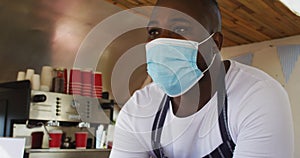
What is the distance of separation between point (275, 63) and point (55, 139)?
260 cm

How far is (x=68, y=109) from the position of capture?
110 inches

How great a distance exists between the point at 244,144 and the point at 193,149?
0.17 m

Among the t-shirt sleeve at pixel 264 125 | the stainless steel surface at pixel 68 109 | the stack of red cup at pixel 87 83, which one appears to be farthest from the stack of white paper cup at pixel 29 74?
the t-shirt sleeve at pixel 264 125

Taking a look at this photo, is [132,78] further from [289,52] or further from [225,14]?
[289,52]

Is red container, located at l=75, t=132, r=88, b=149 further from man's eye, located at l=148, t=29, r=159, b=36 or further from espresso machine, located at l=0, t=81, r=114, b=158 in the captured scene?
man's eye, located at l=148, t=29, r=159, b=36

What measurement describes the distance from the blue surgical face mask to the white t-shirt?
2.7 inches

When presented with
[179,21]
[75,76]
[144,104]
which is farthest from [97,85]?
[179,21]

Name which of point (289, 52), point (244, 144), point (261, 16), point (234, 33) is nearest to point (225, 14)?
point (261, 16)

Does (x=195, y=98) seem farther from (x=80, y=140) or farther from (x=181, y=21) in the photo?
(x=80, y=140)

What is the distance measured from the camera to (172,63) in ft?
3.83

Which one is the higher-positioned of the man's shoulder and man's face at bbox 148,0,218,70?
man's face at bbox 148,0,218,70

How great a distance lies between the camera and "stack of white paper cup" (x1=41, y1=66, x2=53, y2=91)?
2729mm

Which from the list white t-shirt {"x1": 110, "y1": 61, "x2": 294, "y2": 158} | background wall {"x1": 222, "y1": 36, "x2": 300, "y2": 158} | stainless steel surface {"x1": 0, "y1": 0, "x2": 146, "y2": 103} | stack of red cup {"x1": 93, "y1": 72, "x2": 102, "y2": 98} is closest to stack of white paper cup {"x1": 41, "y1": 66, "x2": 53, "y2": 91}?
stainless steel surface {"x1": 0, "y1": 0, "x2": 146, "y2": 103}

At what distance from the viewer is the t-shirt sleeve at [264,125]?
2.99 feet
